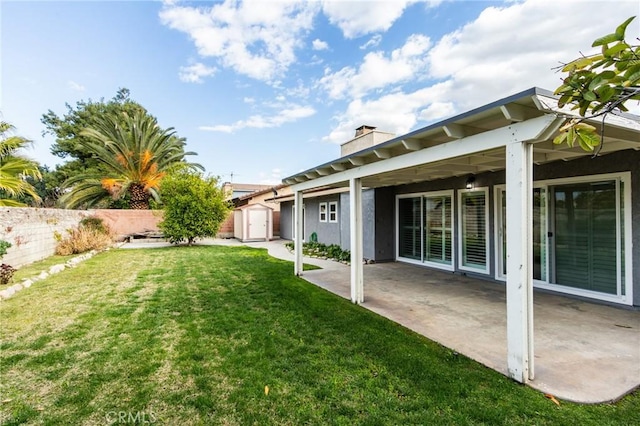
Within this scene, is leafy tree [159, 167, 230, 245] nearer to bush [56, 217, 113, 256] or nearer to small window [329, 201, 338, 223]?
bush [56, 217, 113, 256]

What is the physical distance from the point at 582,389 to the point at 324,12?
12.9 m

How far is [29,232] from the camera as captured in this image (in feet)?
32.3

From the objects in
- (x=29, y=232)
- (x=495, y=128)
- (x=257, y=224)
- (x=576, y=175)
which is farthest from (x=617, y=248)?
(x=257, y=224)

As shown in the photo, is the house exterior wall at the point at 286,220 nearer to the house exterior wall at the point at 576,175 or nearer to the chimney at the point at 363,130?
the chimney at the point at 363,130

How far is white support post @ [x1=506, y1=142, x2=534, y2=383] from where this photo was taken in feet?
10.6

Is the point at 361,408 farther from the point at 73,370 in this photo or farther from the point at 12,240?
the point at 12,240

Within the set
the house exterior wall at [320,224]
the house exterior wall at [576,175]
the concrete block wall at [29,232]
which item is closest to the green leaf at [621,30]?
the house exterior wall at [576,175]

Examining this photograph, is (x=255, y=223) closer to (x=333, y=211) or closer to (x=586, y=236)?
(x=333, y=211)

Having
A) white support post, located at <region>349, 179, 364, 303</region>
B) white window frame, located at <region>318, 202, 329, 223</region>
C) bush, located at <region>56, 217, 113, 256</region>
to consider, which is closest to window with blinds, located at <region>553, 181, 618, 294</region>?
white support post, located at <region>349, 179, 364, 303</region>

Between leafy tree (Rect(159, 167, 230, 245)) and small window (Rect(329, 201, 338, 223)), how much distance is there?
19.7 feet

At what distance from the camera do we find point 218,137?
2555 centimetres

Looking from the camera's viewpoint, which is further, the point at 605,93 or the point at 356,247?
the point at 356,247

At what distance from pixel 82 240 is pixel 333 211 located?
34.7 ft

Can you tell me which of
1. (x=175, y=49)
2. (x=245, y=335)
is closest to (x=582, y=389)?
(x=245, y=335)
